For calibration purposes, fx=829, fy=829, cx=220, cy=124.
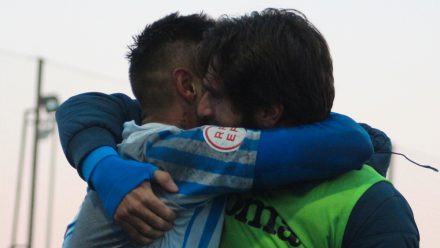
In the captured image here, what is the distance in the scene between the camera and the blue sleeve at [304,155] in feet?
3.21

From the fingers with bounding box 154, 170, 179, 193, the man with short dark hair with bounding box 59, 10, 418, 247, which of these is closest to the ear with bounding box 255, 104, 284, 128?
the man with short dark hair with bounding box 59, 10, 418, 247

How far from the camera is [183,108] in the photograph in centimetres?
115

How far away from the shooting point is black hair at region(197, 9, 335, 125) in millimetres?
985

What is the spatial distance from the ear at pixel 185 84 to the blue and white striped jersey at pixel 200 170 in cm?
14

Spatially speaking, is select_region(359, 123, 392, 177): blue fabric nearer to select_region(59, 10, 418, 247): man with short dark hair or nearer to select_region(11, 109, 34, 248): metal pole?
select_region(59, 10, 418, 247): man with short dark hair

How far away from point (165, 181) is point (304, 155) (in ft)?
0.55

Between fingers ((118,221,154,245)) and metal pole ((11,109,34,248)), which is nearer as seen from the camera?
fingers ((118,221,154,245))

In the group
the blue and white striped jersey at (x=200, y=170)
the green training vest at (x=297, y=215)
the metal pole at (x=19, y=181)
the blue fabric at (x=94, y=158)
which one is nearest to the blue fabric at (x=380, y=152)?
the green training vest at (x=297, y=215)

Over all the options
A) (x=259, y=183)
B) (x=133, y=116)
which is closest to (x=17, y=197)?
(x=133, y=116)

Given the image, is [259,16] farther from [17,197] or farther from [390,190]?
[17,197]

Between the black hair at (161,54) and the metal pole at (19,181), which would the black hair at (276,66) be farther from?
the metal pole at (19,181)

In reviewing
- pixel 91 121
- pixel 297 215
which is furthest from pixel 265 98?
pixel 91 121

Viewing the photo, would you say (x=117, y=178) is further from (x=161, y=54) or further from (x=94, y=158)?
(x=161, y=54)

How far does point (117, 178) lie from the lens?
38.9 inches
